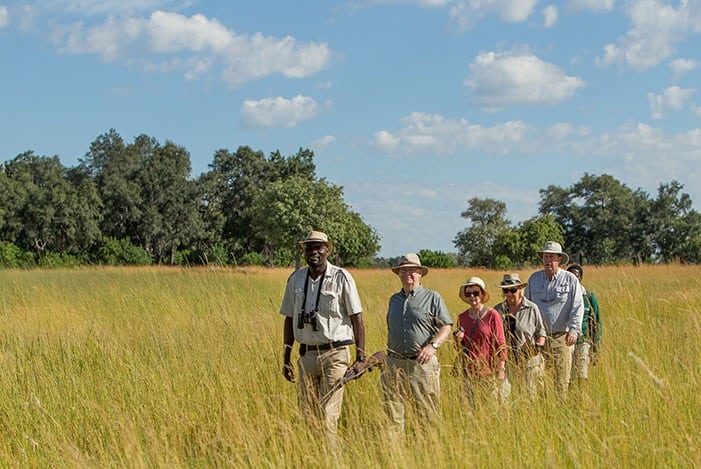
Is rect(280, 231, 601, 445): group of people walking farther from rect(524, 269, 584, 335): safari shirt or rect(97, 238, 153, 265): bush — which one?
rect(97, 238, 153, 265): bush

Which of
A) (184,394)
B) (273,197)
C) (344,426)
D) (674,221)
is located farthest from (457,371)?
(674,221)

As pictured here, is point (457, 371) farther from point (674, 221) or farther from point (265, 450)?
point (674, 221)

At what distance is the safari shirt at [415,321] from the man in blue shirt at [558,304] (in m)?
1.54

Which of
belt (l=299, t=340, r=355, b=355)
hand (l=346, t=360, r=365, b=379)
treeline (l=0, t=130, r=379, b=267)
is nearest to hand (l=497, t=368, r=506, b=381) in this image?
hand (l=346, t=360, r=365, b=379)

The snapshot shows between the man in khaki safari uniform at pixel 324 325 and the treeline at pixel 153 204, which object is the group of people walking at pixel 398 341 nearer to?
the man in khaki safari uniform at pixel 324 325

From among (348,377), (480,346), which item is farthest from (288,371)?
(480,346)

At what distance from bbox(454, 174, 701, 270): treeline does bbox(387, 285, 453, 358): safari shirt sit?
4869 cm

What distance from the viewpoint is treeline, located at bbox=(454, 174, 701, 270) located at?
57.8m

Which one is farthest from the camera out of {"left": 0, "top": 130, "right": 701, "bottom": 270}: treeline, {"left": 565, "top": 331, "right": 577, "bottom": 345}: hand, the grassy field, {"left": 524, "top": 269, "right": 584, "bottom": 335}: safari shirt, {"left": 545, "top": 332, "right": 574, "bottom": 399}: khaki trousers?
{"left": 0, "top": 130, "right": 701, "bottom": 270}: treeline

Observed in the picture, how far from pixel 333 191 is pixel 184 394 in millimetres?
36431

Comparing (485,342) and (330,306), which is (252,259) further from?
(485,342)

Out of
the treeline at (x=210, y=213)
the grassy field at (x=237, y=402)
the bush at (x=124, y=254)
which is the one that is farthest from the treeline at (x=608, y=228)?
the grassy field at (x=237, y=402)

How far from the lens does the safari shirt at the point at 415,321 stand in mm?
5844

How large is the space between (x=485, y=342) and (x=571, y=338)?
4.81ft
